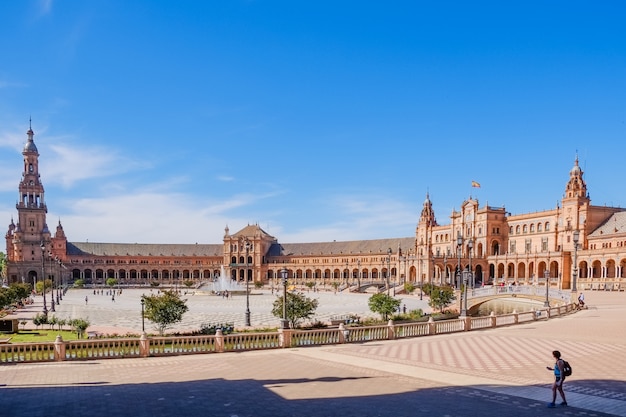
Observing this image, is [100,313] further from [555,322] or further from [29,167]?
[29,167]

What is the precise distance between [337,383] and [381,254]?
11539 cm

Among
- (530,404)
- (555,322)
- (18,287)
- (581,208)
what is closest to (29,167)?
(18,287)

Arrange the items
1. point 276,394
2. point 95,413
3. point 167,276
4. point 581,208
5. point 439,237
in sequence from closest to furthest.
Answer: point 95,413
point 276,394
point 581,208
point 439,237
point 167,276

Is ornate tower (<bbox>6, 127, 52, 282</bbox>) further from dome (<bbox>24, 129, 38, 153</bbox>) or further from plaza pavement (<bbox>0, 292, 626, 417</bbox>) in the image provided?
plaza pavement (<bbox>0, 292, 626, 417</bbox>)

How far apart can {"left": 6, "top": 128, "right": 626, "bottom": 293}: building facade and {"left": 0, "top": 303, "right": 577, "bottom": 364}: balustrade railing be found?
1613 inches

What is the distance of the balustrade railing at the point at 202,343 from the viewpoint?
19422 millimetres

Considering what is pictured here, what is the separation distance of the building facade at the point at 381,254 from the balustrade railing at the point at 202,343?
41.0m

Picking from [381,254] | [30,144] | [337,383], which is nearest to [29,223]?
[30,144]

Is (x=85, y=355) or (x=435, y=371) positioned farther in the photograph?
(x=85, y=355)

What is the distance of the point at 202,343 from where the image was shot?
22.3 meters

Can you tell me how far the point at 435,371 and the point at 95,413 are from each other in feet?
→ 35.2

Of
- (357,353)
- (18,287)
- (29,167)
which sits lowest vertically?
(18,287)

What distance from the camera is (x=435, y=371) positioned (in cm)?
1784

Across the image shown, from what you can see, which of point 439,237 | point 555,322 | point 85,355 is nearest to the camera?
point 85,355
